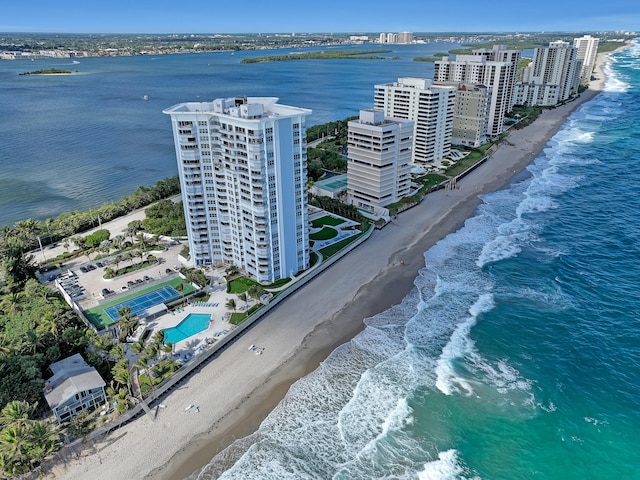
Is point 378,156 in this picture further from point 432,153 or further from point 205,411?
point 205,411

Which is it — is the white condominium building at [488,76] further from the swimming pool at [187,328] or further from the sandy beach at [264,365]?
the swimming pool at [187,328]

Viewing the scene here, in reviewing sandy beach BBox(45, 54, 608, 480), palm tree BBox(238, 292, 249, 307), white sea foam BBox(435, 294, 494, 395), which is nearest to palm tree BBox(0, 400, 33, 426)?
sandy beach BBox(45, 54, 608, 480)

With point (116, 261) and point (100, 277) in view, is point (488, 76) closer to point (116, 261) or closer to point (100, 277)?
point (116, 261)

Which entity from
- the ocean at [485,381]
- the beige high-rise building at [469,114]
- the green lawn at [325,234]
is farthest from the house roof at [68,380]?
the beige high-rise building at [469,114]

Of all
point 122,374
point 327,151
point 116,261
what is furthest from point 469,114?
point 122,374

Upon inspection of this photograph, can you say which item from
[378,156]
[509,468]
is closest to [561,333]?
[509,468]

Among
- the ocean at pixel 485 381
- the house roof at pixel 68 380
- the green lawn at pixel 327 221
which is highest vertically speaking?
the house roof at pixel 68 380
